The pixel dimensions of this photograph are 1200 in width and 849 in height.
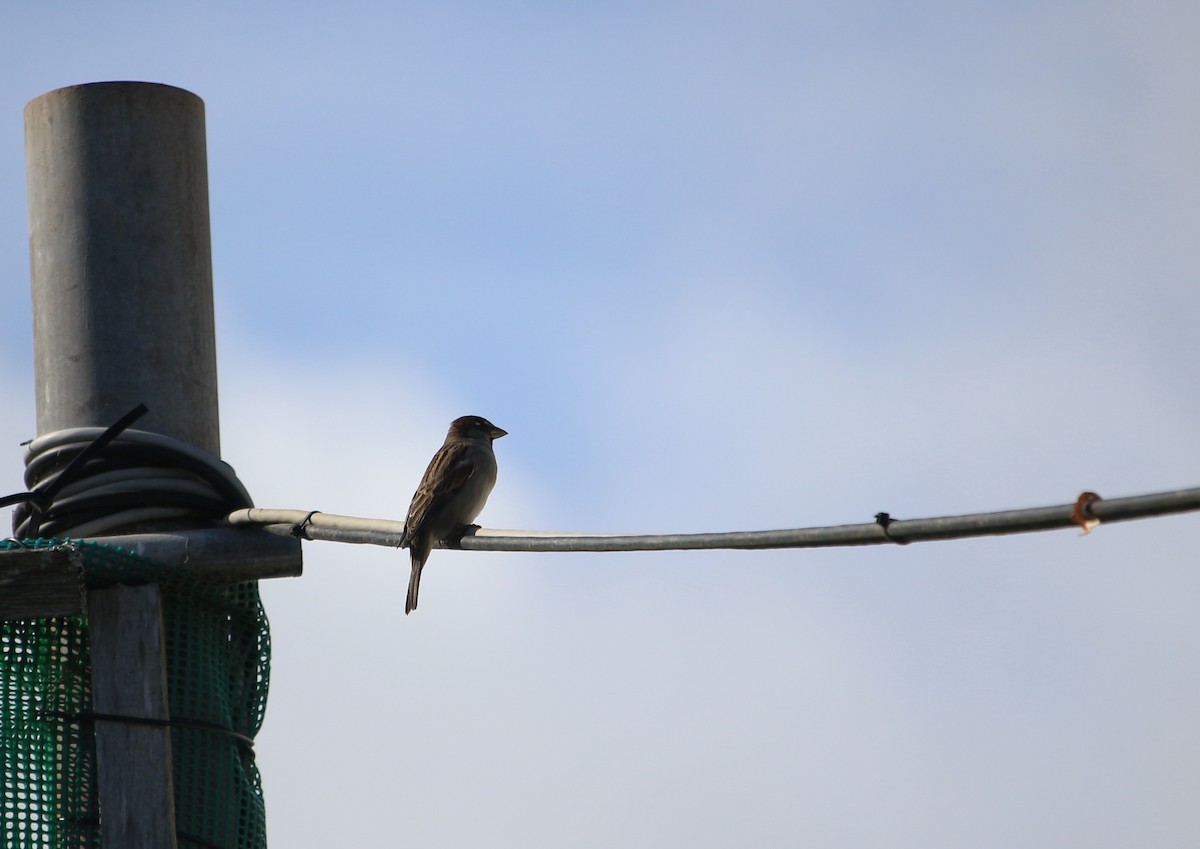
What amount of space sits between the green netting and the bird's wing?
318 cm

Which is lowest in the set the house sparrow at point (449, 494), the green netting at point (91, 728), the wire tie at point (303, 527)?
the green netting at point (91, 728)

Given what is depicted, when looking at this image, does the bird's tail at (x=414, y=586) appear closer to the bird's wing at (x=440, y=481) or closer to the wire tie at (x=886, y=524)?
the bird's wing at (x=440, y=481)

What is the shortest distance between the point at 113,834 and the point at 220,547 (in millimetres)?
809

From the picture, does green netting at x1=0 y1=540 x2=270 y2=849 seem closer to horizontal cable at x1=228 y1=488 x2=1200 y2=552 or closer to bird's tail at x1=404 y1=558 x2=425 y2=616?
A: horizontal cable at x1=228 y1=488 x2=1200 y2=552

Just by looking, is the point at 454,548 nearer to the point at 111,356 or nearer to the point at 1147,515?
the point at 111,356

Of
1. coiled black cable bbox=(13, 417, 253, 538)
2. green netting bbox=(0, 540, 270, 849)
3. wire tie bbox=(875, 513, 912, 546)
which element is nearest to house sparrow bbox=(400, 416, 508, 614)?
coiled black cable bbox=(13, 417, 253, 538)

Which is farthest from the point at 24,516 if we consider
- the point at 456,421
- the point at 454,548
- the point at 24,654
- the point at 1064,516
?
the point at 456,421

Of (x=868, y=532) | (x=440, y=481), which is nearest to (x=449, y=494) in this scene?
(x=440, y=481)

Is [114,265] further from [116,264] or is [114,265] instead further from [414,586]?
[414,586]

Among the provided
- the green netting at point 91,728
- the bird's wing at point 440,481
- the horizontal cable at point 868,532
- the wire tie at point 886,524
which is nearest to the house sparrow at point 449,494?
the bird's wing at point 440,481

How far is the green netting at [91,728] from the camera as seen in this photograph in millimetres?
4344

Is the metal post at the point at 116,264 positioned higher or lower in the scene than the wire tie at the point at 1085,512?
higher

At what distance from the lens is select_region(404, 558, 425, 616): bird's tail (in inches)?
313

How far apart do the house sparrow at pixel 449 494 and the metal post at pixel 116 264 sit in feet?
9.23
